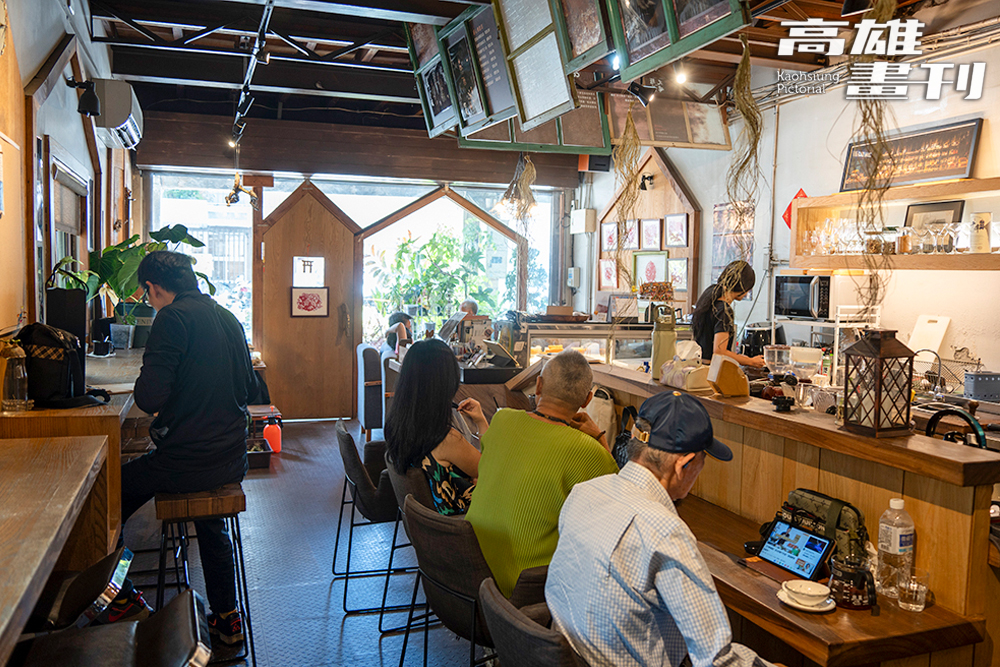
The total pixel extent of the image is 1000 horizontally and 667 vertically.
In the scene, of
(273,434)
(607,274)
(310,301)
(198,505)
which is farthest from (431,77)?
(607,274)

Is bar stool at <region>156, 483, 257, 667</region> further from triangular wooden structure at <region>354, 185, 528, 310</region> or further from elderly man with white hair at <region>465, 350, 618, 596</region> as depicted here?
triangular wooden structure at <region>354, 185, 528, 310</region>

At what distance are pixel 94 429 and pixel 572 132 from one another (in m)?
4.76

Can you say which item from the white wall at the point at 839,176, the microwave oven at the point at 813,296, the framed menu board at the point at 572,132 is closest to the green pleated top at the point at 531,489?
the white wall at the point at 839,176

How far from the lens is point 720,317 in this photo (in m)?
4.69

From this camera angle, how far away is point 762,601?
6.47 ft

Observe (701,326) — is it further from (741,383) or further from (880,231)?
(741,383)

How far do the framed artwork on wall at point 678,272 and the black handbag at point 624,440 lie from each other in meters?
4.54

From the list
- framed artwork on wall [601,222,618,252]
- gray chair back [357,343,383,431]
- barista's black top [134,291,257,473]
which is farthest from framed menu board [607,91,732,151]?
barista's black top [134,291,257,473]

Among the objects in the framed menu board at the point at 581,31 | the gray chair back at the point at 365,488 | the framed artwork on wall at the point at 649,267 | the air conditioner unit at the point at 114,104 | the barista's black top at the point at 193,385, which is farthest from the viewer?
the framed artwork on wall at the point at 649,267

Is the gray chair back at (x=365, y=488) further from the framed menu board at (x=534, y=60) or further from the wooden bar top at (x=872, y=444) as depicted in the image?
the framed menu board at (x=534, y=60)

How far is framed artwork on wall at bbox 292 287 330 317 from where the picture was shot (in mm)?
8641

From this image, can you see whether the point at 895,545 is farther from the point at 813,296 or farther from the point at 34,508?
the point at 813,296

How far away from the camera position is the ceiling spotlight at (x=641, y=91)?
593 cm

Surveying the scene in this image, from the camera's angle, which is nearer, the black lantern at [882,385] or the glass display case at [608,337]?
the black lantern at [882,385]
